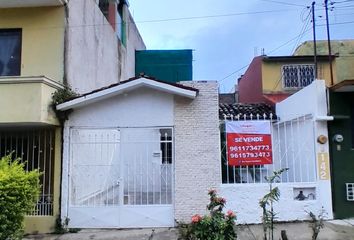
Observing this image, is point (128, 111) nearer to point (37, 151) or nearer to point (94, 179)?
point (94, 179)

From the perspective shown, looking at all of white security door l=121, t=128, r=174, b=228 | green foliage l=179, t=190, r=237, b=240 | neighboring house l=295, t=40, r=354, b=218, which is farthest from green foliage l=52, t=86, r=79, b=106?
neighboring house l=295, t=40, r=354, b=218

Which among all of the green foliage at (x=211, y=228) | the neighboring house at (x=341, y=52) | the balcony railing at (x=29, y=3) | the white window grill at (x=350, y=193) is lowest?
the green foliage at (x=211, y=228)

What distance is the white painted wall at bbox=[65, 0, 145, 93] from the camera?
497 inches

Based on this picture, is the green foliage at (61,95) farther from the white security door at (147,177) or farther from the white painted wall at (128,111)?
the white security door at (147,177)

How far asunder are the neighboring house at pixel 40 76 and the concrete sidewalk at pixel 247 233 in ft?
3.76

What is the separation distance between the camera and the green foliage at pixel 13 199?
8.00 meters

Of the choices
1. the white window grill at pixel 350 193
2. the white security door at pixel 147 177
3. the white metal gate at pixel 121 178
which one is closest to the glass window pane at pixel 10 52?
the white metal gate at pixel 121 178

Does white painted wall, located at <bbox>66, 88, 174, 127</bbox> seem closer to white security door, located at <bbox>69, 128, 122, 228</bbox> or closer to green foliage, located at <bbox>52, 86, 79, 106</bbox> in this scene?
white security door, located at <bbox>69, 128, 122, 228</bbox>

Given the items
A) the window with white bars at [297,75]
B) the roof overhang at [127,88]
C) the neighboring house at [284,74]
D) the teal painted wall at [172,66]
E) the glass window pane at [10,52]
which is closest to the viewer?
the roof overhang at [127,88]

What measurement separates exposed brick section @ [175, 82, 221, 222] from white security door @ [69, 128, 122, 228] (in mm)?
1682

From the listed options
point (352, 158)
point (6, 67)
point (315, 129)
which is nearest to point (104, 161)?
point (6, 67)

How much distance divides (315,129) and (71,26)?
7.76 meters

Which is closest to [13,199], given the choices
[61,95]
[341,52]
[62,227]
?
[62,227]

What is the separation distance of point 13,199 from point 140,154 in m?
3.98
